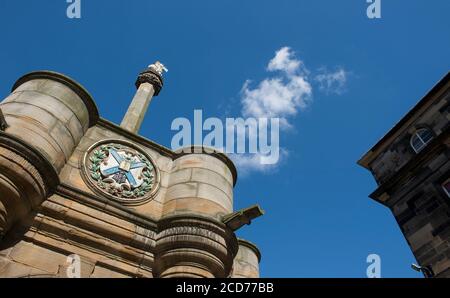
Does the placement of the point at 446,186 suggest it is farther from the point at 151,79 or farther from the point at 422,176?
the point at 151,79

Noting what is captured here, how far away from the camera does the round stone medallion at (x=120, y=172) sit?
7.57 metres

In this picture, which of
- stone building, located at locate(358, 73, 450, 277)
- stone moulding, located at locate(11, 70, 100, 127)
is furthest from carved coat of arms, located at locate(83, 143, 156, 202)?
stone building, located at locate(358, 73, 450, 277)

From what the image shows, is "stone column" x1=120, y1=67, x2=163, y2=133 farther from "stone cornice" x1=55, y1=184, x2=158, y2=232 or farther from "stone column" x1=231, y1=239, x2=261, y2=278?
"stone cornice" x1=55, y1=184, x2=158, y2=232

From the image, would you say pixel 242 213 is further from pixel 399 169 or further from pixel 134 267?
pixel 399 169

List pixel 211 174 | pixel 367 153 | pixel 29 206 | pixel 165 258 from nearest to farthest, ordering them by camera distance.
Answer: pixel 29 206 → pixel 165 258 → pixel 211 174 → pixel 367 153

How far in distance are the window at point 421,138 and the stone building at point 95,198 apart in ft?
35.2

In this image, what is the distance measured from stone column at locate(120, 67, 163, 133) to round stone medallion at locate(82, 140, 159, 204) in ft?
13.5

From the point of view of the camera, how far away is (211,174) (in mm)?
8469

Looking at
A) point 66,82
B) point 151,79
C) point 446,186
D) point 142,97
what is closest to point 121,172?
point 66,82

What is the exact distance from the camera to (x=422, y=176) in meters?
14.6

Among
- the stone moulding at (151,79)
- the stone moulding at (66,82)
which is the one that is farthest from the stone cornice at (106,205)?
the stone moulding at (151,79)

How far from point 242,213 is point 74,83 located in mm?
4681

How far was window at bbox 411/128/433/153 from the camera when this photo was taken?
15586mm
